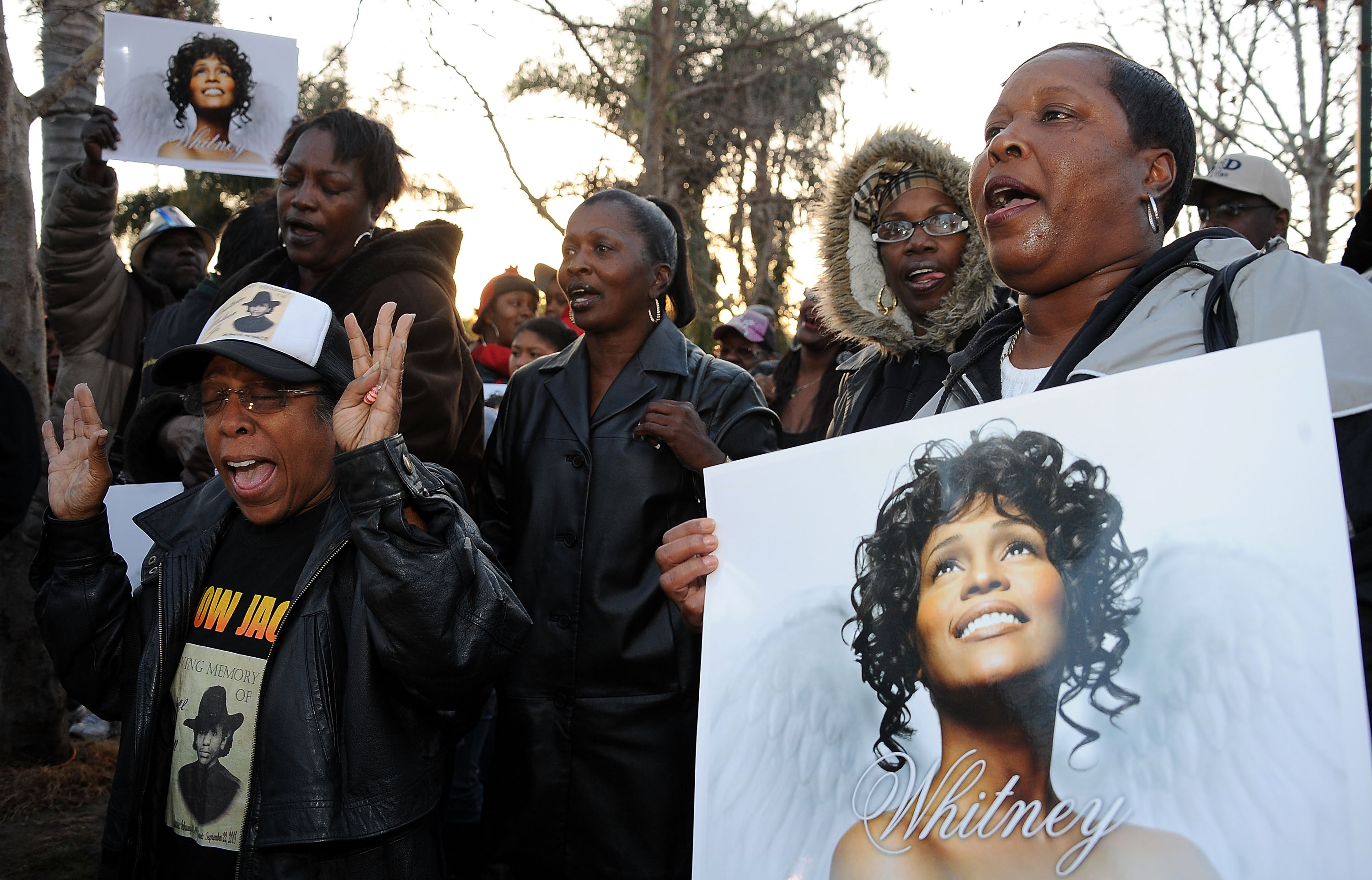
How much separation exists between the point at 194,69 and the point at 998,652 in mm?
4585

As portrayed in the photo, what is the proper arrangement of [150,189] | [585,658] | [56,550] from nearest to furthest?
[56,550], [585,658], [150,189]

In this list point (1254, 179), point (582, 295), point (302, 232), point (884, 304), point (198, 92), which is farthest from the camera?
point (198, 92)

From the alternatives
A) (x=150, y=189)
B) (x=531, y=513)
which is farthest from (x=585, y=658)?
(x=150, y=189)

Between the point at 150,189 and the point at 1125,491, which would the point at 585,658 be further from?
the point at 150,189

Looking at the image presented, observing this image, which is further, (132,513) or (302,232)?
(302,232)

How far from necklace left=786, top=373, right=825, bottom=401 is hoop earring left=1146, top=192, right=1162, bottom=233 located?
146 inches

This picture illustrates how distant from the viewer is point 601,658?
116 inches

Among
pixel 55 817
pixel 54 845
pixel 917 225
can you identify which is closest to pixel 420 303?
pixel 917 225

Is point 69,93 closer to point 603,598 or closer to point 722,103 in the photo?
point 603,598

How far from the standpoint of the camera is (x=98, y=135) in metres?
4.02

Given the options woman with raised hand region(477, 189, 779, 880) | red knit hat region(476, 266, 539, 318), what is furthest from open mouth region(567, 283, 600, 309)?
red knit hat region(476, 266, 539, 318)

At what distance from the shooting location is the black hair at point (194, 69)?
453 centimetres

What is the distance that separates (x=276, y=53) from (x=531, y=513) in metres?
2.94

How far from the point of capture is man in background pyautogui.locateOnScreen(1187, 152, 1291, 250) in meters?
4.23
